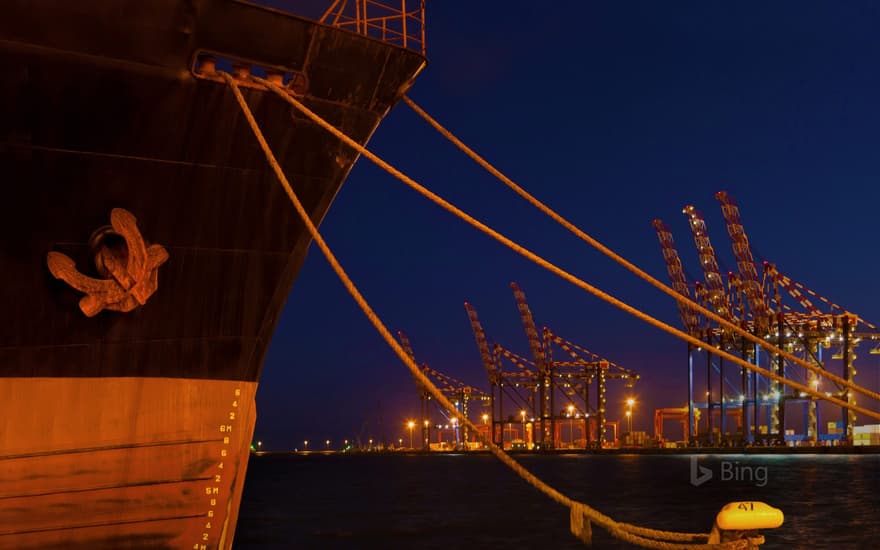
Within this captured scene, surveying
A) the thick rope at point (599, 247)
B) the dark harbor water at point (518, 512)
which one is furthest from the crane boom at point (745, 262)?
the thick rope at point (599, 247)

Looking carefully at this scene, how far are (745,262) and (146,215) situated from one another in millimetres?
95160

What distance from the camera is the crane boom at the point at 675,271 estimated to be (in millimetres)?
104312

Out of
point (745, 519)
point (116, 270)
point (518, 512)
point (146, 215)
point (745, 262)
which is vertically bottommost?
point (518, 512)

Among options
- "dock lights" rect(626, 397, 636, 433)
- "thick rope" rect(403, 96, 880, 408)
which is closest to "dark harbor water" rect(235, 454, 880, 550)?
"thick rope" rect(403, 96, 880, 408)

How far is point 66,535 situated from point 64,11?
16.7 feet

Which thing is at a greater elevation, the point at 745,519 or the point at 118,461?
the point at 118,461

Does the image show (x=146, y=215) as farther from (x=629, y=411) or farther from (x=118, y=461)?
(x=629, y=411)

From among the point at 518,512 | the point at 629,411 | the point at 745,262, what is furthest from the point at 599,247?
the point at 629,411

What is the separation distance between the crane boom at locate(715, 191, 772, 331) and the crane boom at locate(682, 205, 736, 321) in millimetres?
3294

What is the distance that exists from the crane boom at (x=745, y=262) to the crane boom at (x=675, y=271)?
272 inches

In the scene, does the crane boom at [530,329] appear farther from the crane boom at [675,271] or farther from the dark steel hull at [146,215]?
the dark steel hull at [146,215]

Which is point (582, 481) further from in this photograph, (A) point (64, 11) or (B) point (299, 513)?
(A) point (64, 11)

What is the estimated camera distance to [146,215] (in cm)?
974

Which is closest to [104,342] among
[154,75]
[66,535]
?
[66,535]
